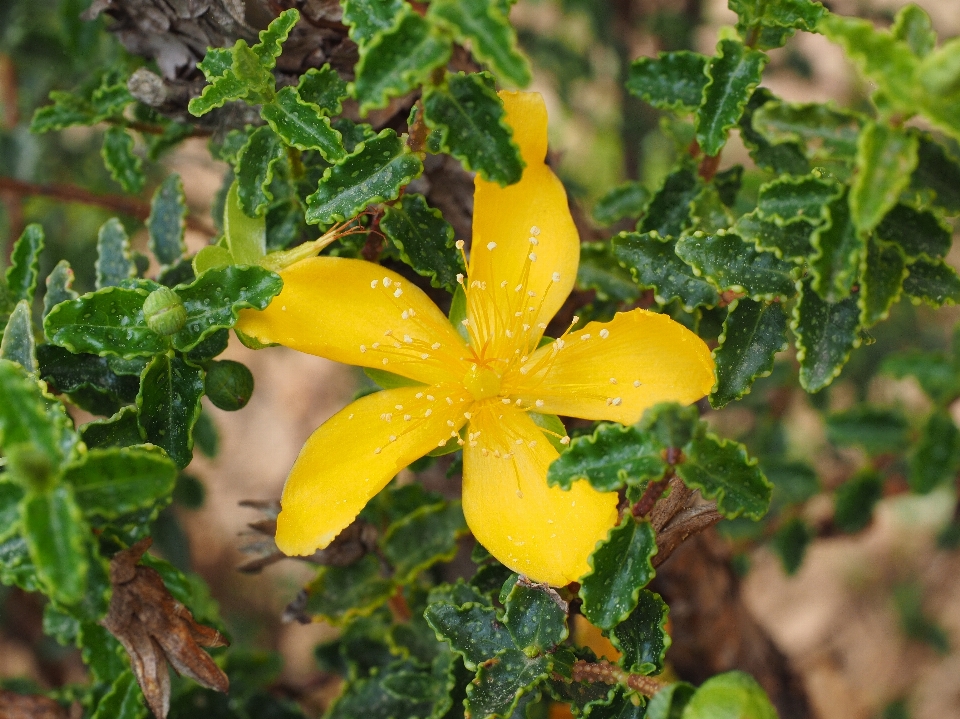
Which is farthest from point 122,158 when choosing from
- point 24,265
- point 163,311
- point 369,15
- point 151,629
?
point 151,629

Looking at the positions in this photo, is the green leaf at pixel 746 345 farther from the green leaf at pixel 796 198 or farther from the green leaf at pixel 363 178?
the green leaf at pixel 363 178

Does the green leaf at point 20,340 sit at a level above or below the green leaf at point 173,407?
above

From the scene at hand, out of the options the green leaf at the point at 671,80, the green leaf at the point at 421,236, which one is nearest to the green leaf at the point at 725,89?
the green leaf at the point at 671,80

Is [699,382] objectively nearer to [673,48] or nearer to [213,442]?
[213,442]

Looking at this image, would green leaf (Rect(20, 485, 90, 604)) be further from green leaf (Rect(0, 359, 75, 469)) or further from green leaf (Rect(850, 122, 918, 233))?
green leaf (Rect(850, 122, 918, 233))

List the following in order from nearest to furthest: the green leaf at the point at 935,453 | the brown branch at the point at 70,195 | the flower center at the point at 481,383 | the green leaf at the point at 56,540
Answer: the green leaf at the point at 56,540 → the flower center at the point at 481,383 → the brown branch at the point at 70,195 → the green leaf at the point at 935,453

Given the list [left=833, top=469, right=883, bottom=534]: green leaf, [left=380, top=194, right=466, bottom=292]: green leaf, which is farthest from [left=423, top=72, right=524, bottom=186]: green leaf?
[left=833, top=469, right=883, bottom=534]: green leaf

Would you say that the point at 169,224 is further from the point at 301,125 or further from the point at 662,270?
the point at 662,270
